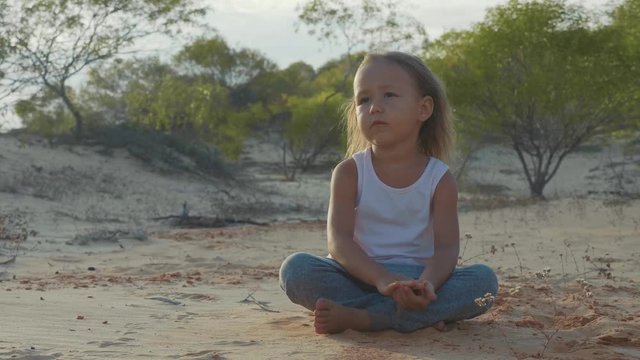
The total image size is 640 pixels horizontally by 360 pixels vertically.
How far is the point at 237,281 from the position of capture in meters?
5.84

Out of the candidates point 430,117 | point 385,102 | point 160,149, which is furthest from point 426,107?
point 160,149

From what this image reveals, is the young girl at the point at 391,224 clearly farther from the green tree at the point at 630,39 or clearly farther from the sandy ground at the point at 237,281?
the green tree at the point at 630,39

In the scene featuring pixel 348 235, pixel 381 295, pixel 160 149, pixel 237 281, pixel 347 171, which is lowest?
pixel 237 281

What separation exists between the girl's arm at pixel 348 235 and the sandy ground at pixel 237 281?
Result: 229 mm

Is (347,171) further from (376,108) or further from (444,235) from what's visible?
(444,235)

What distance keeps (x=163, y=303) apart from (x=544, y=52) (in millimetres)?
14123

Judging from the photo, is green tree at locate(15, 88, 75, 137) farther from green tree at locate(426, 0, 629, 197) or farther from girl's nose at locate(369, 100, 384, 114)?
girl's nose at locate(369, 100, 384, 114)

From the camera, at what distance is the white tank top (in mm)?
3619

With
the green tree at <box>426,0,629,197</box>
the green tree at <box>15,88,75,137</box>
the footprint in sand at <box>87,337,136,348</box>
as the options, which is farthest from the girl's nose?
the green tree at <box>15,88,75,137</box>

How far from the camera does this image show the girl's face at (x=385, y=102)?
3.63m

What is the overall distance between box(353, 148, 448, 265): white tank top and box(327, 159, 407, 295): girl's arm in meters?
0.06

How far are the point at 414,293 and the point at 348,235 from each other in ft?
1.44

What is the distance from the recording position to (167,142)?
61.4 ft

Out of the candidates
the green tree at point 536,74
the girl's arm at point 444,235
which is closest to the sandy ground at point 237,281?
the girl's arm at point 444,235
